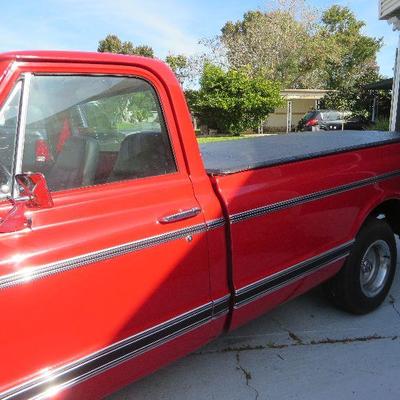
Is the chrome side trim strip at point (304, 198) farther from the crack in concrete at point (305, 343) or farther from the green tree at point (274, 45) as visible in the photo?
the green tree at point (274, 45)

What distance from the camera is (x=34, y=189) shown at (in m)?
1.66

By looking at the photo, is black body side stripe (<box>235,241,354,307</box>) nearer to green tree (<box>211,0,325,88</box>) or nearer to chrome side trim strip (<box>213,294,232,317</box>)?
chrome side trim strip (<box>213,294,232,317</box>)

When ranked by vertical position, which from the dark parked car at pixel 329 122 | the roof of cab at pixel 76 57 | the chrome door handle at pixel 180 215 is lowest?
the dark parked car at pixel 329 122

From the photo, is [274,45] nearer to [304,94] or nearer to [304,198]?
[304,94]

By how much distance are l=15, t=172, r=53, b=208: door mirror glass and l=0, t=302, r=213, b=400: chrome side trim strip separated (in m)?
0.64

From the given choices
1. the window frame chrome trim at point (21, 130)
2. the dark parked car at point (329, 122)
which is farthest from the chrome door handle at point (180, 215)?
the dark parked car at point (329, 122)

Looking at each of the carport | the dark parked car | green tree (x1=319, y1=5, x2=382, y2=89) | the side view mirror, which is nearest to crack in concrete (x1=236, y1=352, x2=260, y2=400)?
the side view mirror

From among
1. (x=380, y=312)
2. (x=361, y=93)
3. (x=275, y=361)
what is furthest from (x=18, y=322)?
(x=361, y=93)

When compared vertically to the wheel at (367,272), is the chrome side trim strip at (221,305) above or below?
above

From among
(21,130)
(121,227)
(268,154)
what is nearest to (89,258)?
(121,227)

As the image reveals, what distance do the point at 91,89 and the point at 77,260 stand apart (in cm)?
76

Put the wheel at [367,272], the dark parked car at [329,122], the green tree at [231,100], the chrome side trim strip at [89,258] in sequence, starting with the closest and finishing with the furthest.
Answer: the chrome side trim strip at [89,258], the wheel at [367,272], the green tree at [231,100], the dark parked car at [329,122]

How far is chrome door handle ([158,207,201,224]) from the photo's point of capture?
2.07 metres

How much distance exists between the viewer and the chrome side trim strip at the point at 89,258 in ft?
5.29
